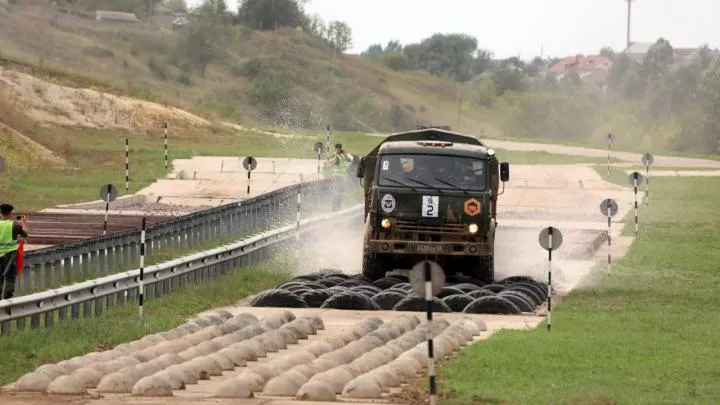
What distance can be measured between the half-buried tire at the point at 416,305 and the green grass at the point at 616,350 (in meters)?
1.79

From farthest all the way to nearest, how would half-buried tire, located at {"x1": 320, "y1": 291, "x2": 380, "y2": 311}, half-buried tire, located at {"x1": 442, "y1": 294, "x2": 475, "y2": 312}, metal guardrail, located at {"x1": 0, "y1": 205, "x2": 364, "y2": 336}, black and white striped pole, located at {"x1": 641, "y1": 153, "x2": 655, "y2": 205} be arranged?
1. black and white striped pole, located at {"x1": 641, "y1": 153, "x2": 655, "y2": 205}
2. half-buried tire, located at {"x1": 442, "y1": 294, "x2": 475, "y2": 312}
3. half-buried tire, located at {"x1": 320, "y1": 291, "x2": 380, "y2": 311}
4. metal guardrail, located at {"x1": 0, "y1": 205, "x2": 364, "y2": 336}

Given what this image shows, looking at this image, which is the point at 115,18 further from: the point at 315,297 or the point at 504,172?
the point at 315,297

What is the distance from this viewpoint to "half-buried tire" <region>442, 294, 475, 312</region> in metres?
29.3

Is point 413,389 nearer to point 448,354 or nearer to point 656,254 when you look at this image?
point 448,354

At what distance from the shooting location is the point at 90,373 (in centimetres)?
1981

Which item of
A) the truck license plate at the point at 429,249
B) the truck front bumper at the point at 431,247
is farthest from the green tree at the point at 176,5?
the truck license plate at the point at 429,249

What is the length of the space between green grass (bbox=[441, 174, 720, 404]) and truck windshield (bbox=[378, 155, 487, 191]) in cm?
260

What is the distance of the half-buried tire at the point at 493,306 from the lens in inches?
1139

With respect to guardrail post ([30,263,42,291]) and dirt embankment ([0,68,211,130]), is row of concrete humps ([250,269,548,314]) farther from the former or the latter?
dirt embankment ([0,68,211,130])

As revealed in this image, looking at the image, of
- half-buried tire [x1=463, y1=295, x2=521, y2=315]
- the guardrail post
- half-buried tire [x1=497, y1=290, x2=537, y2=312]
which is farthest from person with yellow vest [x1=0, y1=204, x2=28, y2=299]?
half-buried tire [x1=497, y1=290, x2=537, y2=312]

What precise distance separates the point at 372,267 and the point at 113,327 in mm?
9085

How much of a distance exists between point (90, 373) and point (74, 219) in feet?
92.3

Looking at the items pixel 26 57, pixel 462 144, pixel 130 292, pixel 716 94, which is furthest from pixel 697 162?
pixel 130 292

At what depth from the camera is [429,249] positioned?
32.4 metres
